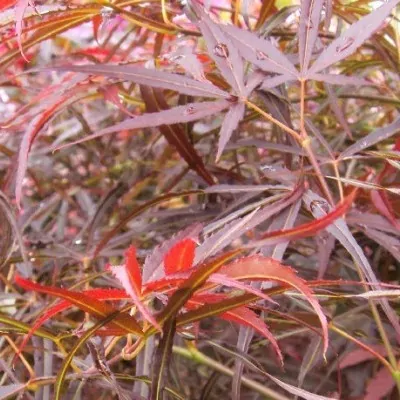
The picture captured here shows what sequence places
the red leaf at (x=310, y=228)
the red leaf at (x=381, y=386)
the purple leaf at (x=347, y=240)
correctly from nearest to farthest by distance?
the red leaf at (x=310, y=228)
the purple leaf at (x=347, y=240)
the red leaf at (x=381, y=386)

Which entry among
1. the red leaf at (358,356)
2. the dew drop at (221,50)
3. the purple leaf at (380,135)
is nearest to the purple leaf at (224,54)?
the dew drop at (221,50)

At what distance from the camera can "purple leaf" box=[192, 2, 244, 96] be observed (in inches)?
19.3

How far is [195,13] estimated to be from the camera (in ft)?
1.81

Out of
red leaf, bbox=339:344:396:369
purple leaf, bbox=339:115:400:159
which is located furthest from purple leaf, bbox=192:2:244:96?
red leaf, bbox=339:344:396:369

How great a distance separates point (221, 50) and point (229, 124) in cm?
6

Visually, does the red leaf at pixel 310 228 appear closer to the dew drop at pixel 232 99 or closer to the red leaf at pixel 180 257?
the red leaf at pixel 180 257

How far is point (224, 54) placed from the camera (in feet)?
1.62

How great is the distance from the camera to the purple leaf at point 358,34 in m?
0.45

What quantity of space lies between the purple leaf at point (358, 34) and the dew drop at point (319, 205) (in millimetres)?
96

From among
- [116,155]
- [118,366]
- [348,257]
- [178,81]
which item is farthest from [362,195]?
[116,155]

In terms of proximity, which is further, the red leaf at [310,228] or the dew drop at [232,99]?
the dew drop at [232,99]

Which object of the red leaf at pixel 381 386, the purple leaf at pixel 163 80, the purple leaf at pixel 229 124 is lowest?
the red leaf at pixel 381 386

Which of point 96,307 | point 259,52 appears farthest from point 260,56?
point 96,307

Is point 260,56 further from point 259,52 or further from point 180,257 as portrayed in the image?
point 180,257
